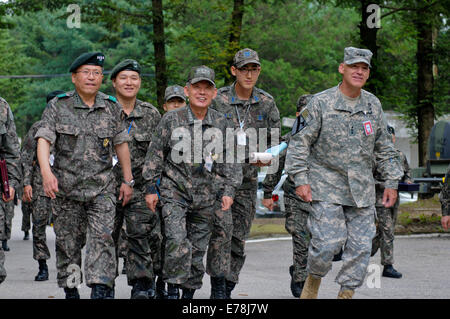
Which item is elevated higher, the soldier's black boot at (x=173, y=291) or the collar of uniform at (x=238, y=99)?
the collar of uniform at (x=238, y=99)

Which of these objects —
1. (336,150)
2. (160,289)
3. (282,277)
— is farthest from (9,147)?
(282,277)

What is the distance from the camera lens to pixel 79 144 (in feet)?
25.1

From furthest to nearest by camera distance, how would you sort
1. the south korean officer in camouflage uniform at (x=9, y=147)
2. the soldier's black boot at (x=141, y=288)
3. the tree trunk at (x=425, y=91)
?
the tree trunk at (x=425, y=91) → the soldier's black boot at (x=141, y=288) → the south korean officer in camouflage uniform at (x=9, y=147)

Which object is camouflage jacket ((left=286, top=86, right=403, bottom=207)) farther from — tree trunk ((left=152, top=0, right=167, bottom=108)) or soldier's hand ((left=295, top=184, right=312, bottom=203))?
tree trunk ((left=152, top=0, right=167, bottom=108))

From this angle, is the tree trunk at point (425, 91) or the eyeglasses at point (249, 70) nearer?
the eyeglasses at point (249, 70)

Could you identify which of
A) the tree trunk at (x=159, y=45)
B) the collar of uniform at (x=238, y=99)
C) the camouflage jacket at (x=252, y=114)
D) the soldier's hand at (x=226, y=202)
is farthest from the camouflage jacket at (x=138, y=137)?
the tree trunk at (x=159, y=45)

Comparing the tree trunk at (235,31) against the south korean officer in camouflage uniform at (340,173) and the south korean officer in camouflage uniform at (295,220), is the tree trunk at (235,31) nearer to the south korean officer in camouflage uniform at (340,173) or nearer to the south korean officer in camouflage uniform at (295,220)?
the south korean officer in camouflage uniform at (295,220)

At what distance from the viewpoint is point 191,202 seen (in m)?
7.95

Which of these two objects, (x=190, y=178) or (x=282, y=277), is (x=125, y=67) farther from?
(x=282, y=277)

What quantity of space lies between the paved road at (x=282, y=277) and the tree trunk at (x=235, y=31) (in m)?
5.71

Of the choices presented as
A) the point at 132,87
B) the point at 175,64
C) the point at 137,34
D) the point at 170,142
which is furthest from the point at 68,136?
the point at 137,34

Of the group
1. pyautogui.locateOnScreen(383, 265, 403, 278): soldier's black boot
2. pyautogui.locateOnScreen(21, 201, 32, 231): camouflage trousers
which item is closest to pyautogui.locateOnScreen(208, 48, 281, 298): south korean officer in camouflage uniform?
pyautogui.locateOnScreen(383, 265, 403, 278): soldier's black boot

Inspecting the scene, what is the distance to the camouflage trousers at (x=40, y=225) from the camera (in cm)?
1106

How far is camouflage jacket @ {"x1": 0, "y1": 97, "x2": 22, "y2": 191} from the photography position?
8.00m
